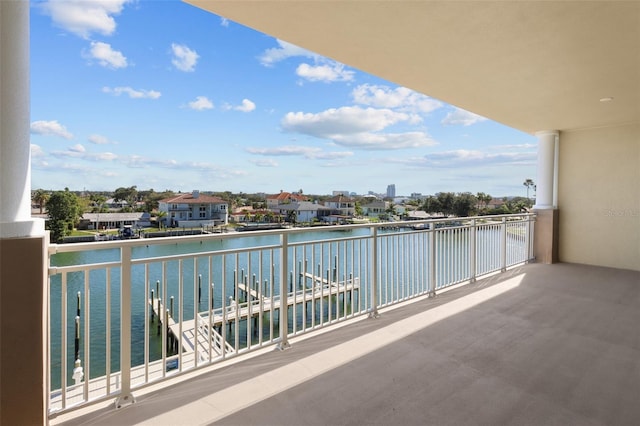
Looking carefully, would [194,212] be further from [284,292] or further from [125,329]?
[125,329]

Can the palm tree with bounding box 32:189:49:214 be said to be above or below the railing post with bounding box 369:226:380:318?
above

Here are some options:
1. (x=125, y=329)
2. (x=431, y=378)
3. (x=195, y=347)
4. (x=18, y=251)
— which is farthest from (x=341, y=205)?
(x=18, y=251)

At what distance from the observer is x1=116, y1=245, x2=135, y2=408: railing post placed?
2045mm

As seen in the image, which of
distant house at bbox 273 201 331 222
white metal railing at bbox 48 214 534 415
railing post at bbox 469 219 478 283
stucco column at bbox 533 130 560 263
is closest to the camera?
white metal railing at bbox 48 214 534 415

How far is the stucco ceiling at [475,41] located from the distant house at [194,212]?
8.54 metres

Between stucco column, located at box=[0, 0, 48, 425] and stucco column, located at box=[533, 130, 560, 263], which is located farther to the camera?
stucco column, located at box=[533, 130, 560, 263]

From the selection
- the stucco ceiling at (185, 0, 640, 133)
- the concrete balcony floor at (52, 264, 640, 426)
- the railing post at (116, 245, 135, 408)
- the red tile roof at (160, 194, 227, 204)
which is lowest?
the concrete balcony floor at (52, 264, 640, 426)

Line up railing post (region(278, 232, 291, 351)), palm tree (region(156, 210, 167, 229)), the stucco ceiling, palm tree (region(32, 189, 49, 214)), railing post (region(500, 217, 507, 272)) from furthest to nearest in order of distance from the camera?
palm tree (region(156, 210, 167, 229)) < railing post (region(500, 217, 507, 272)) < railing post (region(278, 232, 291, 351)) < the stucco ceiling < palm tree (region(32, 189, 49, 214))

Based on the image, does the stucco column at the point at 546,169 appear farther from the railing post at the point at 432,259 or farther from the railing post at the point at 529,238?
the railing post at the point at 432,259

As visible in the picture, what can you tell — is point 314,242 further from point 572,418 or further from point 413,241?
point 572,418

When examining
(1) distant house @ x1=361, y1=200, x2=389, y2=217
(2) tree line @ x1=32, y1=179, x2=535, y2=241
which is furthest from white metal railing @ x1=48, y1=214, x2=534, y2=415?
(1) distant house @ x1=361, y1=200, x2=389, y2=217

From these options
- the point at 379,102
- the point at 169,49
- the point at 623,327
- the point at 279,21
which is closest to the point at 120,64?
the point at 169,49

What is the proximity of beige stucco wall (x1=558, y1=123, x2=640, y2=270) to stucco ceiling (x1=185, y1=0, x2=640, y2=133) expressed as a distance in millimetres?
2068

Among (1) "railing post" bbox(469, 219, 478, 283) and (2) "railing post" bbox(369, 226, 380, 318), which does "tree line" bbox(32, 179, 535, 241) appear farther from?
(2) "railing post" bbox(369, 226, 380, 318)
